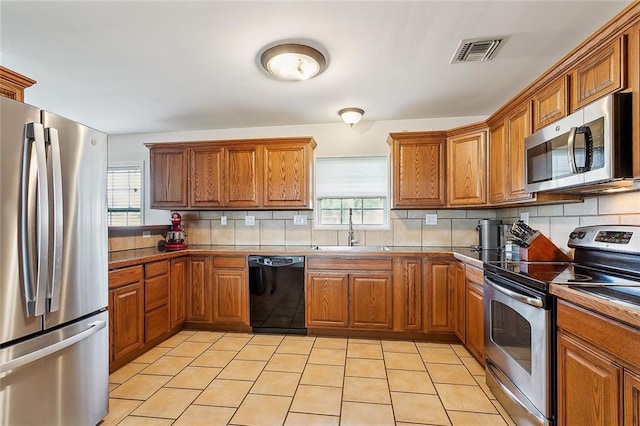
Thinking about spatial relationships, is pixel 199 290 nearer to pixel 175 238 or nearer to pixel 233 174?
pixel 175 238

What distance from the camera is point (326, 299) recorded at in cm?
309

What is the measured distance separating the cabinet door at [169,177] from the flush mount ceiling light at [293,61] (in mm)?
1852

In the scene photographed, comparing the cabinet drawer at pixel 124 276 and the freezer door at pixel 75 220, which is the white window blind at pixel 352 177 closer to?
the cabinet drawer at pixel 124 276

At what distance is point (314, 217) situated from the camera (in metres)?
3.77

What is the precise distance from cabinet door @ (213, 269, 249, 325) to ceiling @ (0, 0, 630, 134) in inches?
69.4

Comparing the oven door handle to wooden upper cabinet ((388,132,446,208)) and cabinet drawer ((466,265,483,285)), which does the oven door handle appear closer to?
cabinet drawer ((466,265,483,285))

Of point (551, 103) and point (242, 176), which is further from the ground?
point (551, 103)

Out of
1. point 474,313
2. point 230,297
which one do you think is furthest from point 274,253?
point 474,313

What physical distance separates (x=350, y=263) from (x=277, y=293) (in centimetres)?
81

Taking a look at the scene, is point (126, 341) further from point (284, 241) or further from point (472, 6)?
point (472, 6)

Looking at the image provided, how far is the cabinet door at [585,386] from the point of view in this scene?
3.72 ft

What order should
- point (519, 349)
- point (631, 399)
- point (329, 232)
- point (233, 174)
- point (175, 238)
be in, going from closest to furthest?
point (631, 399) < point (519, 349) < point (175, 238) < point (233, 174) < point (329, 232)

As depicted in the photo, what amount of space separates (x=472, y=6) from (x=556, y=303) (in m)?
1.61

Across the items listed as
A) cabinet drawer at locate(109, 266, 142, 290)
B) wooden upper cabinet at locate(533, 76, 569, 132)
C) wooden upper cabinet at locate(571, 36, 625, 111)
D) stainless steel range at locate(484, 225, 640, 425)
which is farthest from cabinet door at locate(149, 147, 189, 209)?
wooden upper cabinet at locate(571, 36, 625, 111)
